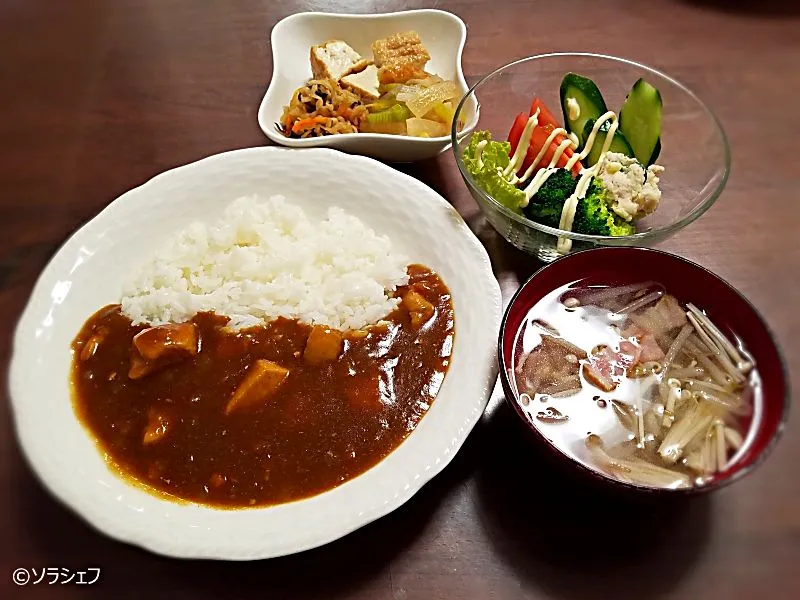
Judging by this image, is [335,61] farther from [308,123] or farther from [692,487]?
[692,487]

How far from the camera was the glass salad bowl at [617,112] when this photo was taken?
214 cm

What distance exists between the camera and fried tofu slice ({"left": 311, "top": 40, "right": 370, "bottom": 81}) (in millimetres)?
2854

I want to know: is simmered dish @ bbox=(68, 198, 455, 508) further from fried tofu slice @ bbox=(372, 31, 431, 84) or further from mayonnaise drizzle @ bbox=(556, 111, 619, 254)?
fried tofu slice @ bbox=(372, 31, 431, 84)

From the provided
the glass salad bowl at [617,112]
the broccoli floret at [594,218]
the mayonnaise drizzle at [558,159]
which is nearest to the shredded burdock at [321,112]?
the glass salad bowl at [617,112]

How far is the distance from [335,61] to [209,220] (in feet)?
3.09

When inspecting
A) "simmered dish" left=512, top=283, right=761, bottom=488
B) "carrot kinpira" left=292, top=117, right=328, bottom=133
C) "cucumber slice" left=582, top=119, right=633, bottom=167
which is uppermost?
"cucumber slice" left=582, top=119, right=633, bottom=167

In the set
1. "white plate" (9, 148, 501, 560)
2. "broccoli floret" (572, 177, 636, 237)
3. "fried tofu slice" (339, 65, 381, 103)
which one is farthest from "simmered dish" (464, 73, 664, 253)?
"fried tofu slice" (339, 65, 381, 103)

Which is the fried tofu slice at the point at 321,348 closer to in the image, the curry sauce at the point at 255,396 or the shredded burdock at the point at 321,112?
the curry sauce at the point at 255,396

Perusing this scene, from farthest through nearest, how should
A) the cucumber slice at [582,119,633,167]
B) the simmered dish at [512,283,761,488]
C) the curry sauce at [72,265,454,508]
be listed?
the cucumber slice at [582,119,633,167]
the curry sauce at [72,265,454,508]
the simmered dish at [512,283,761,488]

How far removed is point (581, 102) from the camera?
2473 millimetres

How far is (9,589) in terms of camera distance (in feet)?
5.87

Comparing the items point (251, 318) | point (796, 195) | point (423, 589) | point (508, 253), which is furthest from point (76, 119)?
point (796, 195)

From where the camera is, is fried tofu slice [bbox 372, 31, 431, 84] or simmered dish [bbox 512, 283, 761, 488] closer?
simmered dish [bbox 512, 283, 761, 488]

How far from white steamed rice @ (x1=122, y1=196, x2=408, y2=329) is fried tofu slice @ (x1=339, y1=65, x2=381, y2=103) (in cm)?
61
